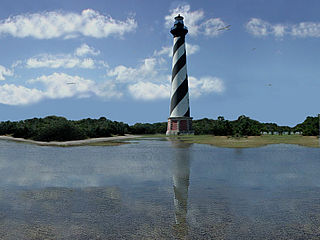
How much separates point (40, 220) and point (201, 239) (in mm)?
4334

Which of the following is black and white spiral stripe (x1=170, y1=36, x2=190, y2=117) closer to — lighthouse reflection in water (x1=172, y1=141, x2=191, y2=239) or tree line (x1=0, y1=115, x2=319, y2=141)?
tree line (x1=0, y1=115, x2=319, y2=141)

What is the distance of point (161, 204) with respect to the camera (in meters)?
9.09

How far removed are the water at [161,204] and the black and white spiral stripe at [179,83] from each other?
48.3m

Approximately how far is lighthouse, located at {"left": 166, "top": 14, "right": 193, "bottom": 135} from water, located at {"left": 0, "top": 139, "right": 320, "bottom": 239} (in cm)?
4826

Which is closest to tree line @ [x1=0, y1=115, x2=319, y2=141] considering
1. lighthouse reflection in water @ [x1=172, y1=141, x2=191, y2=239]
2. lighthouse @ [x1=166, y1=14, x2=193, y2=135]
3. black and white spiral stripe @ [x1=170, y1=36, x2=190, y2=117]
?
lighthouse @ [x1=166, y1=14, x2=193, y2=135]

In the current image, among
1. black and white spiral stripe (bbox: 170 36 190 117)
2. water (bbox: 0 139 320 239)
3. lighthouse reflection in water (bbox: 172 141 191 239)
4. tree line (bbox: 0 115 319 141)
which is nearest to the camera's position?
water (bbox: 0 139 320 239)

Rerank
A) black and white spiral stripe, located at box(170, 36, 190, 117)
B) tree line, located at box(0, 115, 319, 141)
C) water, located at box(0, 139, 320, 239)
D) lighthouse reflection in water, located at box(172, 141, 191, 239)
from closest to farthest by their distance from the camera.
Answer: water, located at box(0, 139, 320, 239), lighthouse reflection in water, located at box(172, 141, 191, 239), tree line, located at box(0, 115, 319, 141), black and white spiral stripe, located at box(170, 36, 190, 117)

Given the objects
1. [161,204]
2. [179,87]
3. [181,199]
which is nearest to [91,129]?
[179,87]

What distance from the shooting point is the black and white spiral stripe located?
6322 cm

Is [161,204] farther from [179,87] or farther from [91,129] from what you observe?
[91,129]

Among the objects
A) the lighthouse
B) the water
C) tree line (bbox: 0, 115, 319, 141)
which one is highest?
the lighthouse

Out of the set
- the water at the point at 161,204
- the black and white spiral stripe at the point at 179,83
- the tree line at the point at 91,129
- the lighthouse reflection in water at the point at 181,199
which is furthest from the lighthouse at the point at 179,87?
the water at the point at 161,204

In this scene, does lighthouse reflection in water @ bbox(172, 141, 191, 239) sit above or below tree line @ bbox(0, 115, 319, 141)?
below

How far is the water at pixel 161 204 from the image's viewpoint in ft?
22.0
